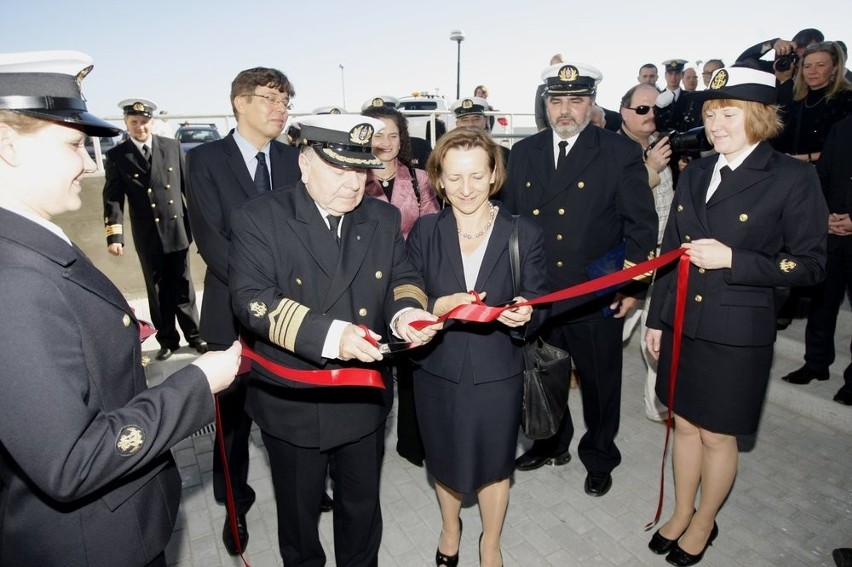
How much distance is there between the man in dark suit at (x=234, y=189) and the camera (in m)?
3.44

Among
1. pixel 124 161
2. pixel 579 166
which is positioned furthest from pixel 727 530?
pixel 124 161

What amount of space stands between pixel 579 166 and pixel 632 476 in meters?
2.46

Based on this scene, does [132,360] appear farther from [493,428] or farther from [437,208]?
[437,208]

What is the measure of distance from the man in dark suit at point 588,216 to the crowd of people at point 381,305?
0.05 feet

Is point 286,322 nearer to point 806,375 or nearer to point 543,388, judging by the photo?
point 543,388

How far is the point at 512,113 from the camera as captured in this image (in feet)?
44.1

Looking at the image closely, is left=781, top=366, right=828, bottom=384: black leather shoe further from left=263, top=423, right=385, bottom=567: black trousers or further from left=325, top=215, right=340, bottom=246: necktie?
left=325, top=215, right=340, bottom=246: necktie

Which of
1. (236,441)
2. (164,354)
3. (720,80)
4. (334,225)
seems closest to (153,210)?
(164,354)

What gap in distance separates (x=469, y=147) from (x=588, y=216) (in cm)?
123

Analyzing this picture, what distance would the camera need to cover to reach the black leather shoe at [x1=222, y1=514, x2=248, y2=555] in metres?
3.40

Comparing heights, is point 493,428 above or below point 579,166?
below

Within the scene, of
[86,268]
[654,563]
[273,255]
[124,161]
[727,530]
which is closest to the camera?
[86,268]

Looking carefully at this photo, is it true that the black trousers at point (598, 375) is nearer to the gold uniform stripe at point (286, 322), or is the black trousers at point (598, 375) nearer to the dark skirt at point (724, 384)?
the dark skirt at point (724, 384)

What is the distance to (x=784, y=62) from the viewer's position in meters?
6.15
